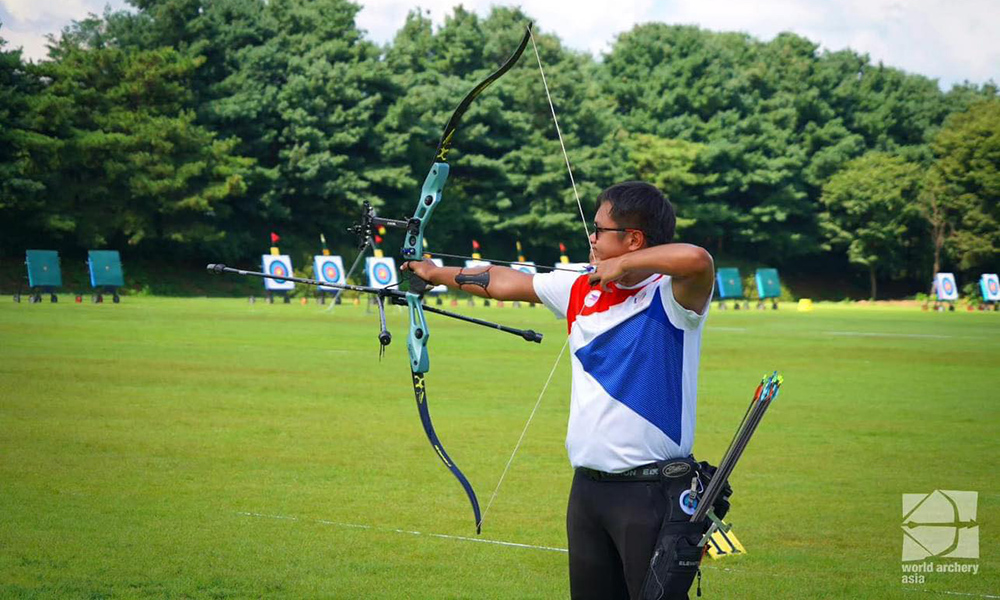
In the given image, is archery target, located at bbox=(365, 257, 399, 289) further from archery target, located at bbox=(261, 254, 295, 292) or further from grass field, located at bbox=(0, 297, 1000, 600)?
grass field, located at bbox=(0, 297, 1000, 600)

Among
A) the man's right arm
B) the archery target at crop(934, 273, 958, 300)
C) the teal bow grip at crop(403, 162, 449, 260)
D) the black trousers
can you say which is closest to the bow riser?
the teal bow grip at crop(403, 162, 449, 260)

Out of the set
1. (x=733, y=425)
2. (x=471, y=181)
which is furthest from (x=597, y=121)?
(x=733, y=425)

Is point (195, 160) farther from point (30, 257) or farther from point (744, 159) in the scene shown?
point (744, 159)

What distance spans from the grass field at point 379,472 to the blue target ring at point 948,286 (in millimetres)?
35924

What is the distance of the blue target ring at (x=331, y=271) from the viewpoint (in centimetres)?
4085

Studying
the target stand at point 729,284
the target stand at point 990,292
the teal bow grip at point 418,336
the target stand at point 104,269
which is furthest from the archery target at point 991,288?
the teal bow grip at point 418,336

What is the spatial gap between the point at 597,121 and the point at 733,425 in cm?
4625

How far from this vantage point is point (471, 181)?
53969 mm

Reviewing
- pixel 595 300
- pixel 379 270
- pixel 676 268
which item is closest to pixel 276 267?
pixel 379 270

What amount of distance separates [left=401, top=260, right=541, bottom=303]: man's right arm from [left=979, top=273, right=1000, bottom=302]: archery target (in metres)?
49.9

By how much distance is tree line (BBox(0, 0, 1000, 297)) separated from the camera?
4222 cm

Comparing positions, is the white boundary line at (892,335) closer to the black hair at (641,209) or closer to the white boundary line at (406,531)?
the white boundary line at (406,531)

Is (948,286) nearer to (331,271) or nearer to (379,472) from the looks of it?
(331,271)
